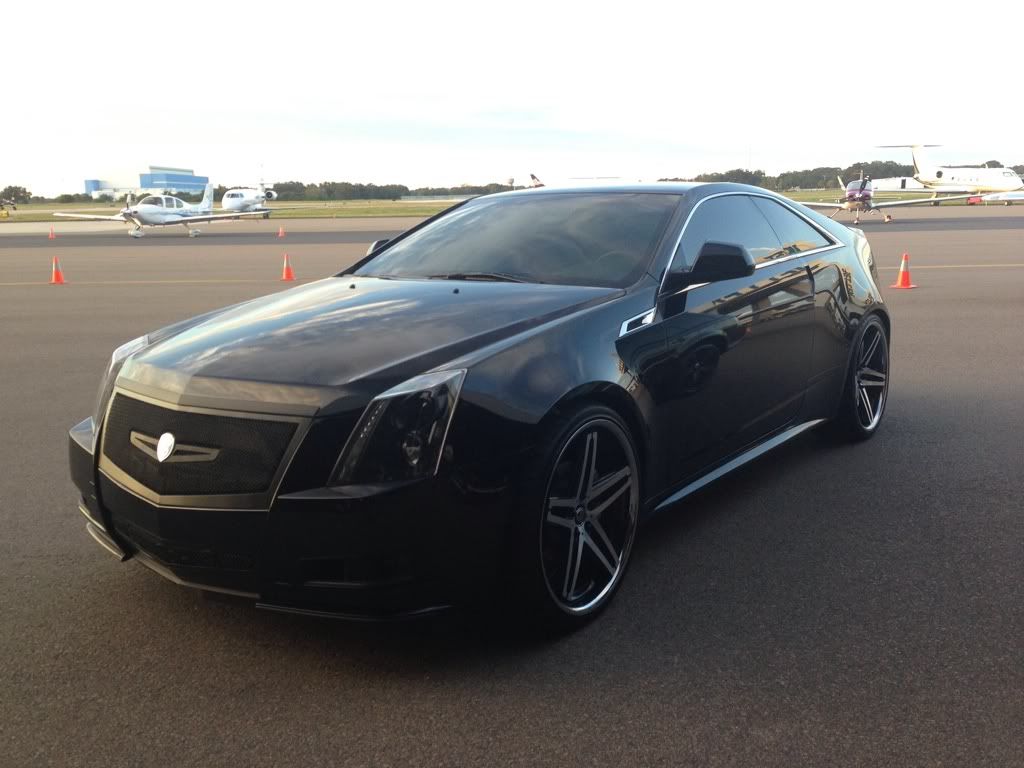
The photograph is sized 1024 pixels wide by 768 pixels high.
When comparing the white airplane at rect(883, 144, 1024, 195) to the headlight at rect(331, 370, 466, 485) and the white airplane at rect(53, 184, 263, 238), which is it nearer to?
the white airplane at rect(53, 184, 263, 238)

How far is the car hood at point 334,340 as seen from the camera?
9.98 ft

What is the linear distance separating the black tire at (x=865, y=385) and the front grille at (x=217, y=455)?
377 cm

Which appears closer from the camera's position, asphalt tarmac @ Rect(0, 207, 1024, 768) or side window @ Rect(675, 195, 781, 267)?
asphalt tarmac @ Rect(0, 207, 1024, 768)

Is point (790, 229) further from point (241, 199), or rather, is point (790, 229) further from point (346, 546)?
point (241, 199)

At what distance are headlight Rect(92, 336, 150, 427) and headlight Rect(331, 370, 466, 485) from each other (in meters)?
1.13

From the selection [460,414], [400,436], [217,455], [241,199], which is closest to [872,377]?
[460,414]

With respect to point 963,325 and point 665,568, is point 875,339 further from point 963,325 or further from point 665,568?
point 963,325

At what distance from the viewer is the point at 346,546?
2873 mm

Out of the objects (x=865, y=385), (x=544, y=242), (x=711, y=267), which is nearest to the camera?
(x=711, y=267)

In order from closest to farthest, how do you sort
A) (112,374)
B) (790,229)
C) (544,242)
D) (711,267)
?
1. (112,374)
2. (711,267)
3. (544,242)
4. (790,229)

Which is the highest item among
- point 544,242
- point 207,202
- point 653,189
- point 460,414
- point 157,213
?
point 207,202

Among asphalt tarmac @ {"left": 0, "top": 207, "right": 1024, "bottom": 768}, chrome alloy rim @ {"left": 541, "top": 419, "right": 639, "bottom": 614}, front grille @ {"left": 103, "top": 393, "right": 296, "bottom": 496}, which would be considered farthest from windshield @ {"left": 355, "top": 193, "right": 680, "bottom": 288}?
front grille @ {"left": 103, "top": 393, "right": 296, "bottom": 496}

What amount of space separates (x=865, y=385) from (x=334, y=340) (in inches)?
147

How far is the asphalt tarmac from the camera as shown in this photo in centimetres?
274
